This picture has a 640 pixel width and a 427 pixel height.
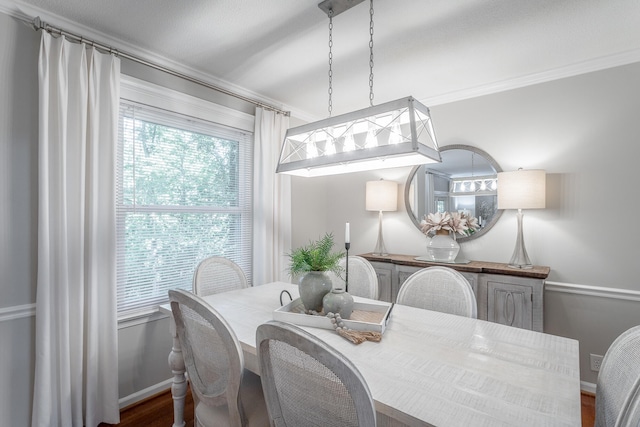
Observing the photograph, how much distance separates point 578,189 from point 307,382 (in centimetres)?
269

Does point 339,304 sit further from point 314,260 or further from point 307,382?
point 307,382

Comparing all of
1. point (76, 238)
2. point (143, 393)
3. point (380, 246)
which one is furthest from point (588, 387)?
point (76, 238)

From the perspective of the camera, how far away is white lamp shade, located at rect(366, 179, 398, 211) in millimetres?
3365

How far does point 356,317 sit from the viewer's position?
1.69 meters

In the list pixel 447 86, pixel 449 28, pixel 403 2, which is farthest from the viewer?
pixel 447 86

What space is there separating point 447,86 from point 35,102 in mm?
3064

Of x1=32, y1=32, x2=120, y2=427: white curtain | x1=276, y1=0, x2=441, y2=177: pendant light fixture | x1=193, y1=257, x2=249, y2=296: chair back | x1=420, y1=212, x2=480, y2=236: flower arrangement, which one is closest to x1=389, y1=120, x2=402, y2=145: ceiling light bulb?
x1=276, y1=0, x2=441, y2=177: pendant light fixture

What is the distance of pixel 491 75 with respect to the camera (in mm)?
2709

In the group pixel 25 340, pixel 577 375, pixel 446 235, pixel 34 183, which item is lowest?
pixel 25 340

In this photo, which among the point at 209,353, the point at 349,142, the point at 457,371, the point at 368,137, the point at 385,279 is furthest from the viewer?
the point at 385,279

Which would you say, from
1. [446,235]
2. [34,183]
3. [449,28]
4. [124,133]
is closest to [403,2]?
[449,28]

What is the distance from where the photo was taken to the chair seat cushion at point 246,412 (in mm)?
1321

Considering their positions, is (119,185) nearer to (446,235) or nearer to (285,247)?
(285,247)

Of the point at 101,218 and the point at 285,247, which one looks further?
the point at 285,247
